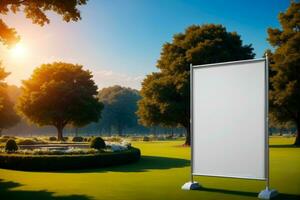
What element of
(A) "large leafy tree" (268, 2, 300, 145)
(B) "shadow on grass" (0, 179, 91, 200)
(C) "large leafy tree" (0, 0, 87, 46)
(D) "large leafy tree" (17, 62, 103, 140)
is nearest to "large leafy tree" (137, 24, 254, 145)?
(A) "large leafy tree" (268, 2, 300, 145)

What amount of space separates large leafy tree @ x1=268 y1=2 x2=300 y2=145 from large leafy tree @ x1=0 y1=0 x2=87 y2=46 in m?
27.4

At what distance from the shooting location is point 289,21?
143 ft

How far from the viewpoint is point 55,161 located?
2284cm

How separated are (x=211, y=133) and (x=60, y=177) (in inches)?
342

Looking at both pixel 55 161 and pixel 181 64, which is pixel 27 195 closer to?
pixel 55 161

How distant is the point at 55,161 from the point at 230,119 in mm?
12577

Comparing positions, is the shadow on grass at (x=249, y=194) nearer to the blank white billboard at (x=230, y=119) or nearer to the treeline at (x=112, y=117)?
the blank white billboard at (x=230, y=119)

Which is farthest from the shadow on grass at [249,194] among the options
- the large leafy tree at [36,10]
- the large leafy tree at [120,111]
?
the large leafy tree at [120,111]

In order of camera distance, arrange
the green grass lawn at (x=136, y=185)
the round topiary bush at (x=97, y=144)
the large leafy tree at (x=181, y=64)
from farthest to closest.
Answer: the large leafy tree at (x=181, y=64) < the round topiary bush at (x=97, y=144) < the green grass lawn at (x=136, y=185)

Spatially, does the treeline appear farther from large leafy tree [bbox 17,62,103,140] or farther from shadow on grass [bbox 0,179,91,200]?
shadow on grass [bbox 0,179,91,200]

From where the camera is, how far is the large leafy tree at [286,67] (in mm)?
39969

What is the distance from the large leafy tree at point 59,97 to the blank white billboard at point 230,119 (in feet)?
134

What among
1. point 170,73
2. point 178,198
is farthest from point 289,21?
point 178,198

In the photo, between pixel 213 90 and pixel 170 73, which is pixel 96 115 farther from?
pixel 213 90
